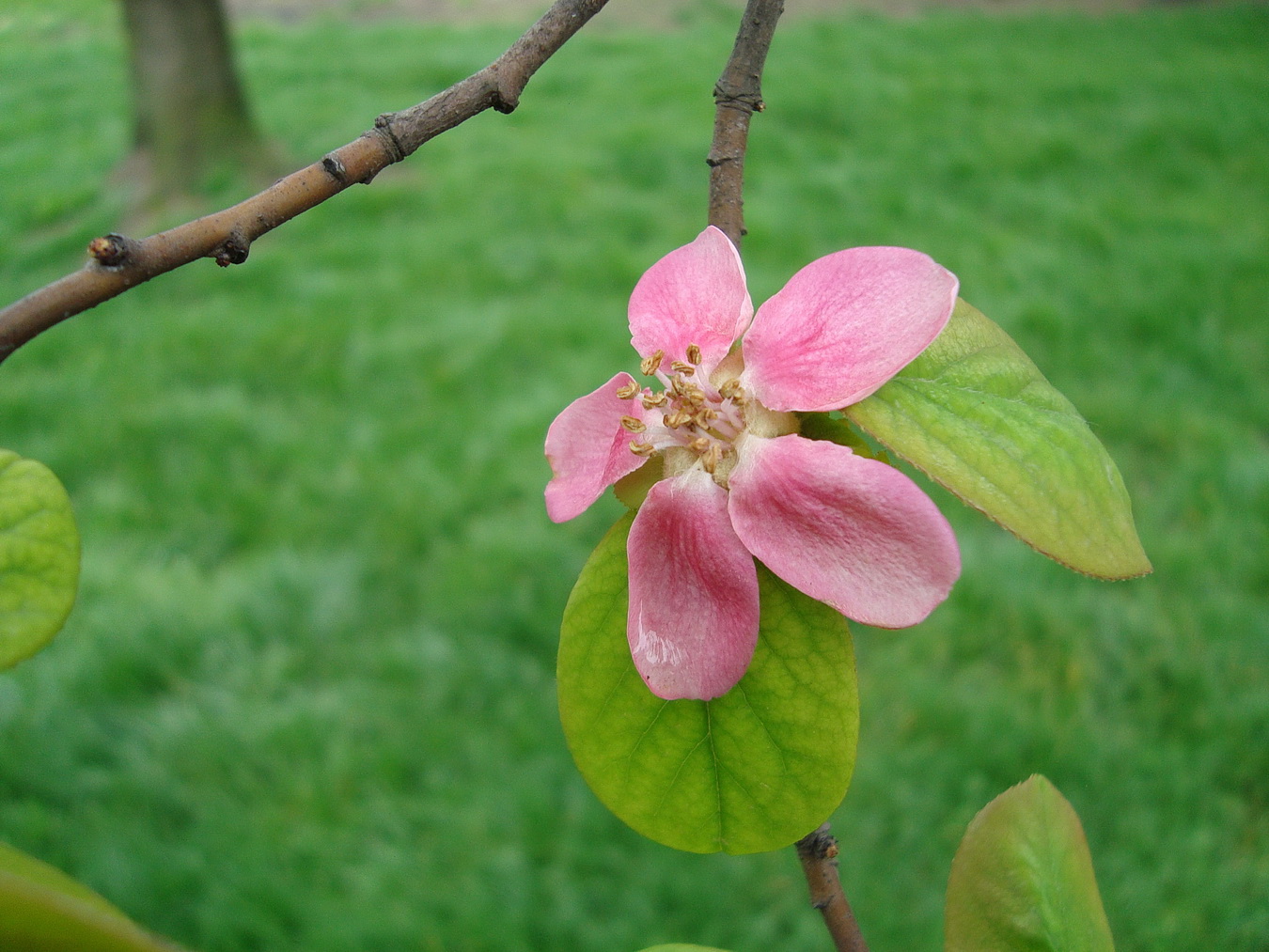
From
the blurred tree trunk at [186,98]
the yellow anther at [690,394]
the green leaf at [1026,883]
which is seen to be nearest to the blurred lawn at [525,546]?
the blurred tree trunk at [186,98]

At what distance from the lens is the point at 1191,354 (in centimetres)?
239

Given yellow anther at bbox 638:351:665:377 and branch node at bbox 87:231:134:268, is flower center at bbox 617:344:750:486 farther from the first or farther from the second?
branch node at bbox 87:231:134:268

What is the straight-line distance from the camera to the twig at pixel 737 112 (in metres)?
0.38

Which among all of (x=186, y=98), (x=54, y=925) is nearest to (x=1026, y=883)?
(x=54, y=925)

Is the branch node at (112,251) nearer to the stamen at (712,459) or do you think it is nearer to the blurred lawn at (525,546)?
the stamen at (712,459)

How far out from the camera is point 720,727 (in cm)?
35

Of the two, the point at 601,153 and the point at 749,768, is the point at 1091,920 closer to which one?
the point at 749,768

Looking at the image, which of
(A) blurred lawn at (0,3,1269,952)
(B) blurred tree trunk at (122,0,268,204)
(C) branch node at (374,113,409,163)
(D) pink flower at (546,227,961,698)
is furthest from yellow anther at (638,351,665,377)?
(B) blurred tree trunk at (122,0,268,204)

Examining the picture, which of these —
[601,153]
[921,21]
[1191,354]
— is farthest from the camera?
[921,21]

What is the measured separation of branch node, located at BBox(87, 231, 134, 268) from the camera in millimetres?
264

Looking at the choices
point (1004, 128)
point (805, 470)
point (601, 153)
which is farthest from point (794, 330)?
point (1004, 128)

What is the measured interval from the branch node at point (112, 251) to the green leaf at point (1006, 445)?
218mm

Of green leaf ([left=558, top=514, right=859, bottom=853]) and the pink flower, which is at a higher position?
the pink flower

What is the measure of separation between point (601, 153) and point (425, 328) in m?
1.26
